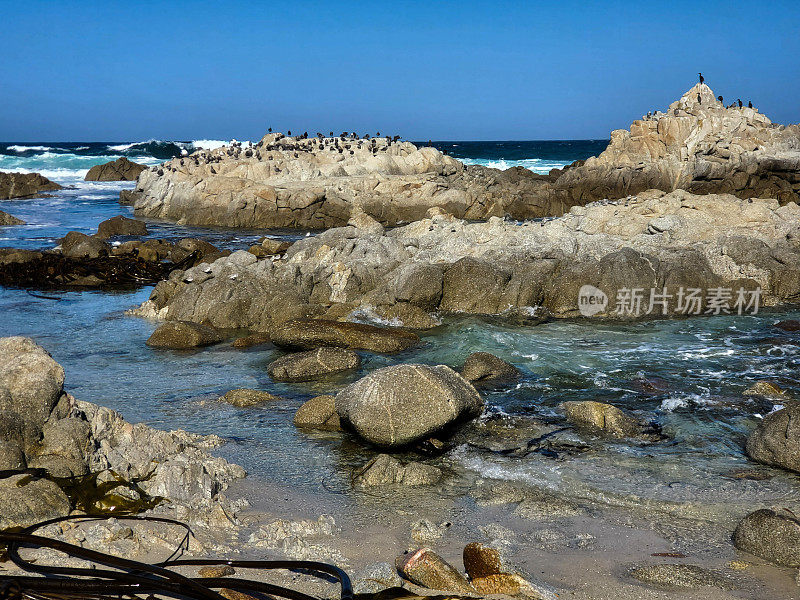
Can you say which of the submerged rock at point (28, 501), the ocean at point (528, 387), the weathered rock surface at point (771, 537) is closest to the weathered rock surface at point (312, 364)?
the ocean at point (528, 387)

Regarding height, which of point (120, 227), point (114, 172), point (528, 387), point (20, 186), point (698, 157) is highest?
point (698, 157)

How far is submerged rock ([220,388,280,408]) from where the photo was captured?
8938 mm

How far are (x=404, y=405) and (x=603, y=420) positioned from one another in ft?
8.07

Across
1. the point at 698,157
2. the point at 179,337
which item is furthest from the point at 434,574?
the point at 698,157

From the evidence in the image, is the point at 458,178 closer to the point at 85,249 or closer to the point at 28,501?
the point at 85,249

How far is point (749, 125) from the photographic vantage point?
37.7m

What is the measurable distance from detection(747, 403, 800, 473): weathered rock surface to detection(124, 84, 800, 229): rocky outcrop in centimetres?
2762

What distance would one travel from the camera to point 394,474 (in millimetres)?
6512

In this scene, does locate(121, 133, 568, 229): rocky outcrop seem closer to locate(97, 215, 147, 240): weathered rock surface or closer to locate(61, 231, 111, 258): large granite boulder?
locate(97, 215, 147, 240): weathered rock surface

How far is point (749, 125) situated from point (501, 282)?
2967 centimetres

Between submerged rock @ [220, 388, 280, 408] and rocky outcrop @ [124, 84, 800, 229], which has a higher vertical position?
rocky outcrop @ [124, 84, 800, 229]

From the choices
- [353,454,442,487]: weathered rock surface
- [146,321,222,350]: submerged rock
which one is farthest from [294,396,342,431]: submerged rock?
[146,321,222,350]: submerged rock

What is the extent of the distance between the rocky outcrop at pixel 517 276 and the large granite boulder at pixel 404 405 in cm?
645

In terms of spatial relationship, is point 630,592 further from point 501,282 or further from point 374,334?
point 501,282
